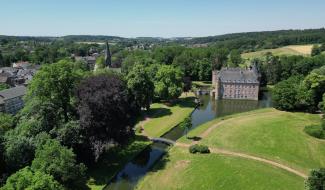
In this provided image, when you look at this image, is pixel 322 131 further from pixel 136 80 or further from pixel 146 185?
pixel 136 80

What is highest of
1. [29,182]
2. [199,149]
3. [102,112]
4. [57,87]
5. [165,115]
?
[57,87]

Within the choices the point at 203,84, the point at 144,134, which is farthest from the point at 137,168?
the point at 203,84

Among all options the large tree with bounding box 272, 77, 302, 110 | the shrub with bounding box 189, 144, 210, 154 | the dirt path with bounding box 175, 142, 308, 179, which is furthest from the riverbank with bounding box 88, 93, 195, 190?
the large tree with bounding box 272, 77, 302, 110

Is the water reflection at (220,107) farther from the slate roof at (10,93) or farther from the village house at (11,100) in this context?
the slate roof at (10,93)

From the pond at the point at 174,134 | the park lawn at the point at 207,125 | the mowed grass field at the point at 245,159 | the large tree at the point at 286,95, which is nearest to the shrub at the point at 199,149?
the mowed grass field at the point at 245,159

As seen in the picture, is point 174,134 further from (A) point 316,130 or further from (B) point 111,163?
(A) point 316,130

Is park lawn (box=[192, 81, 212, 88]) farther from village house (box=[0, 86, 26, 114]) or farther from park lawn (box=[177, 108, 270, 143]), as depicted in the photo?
village house (box=[0, 86, 26, 114])
